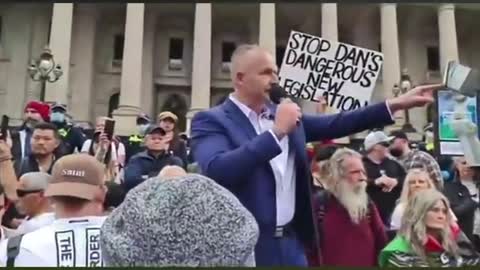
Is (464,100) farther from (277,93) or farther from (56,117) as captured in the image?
(56,117)

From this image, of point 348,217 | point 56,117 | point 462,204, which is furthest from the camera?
point 56,117

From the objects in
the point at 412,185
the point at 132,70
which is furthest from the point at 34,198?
the point at 132,70

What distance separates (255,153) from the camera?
2.61 m

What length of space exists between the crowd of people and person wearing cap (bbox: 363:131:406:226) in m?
0.01

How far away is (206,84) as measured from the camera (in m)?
35.2

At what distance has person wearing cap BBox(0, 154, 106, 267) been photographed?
2857 millimetres

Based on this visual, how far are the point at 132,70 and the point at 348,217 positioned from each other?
31264 millimetres

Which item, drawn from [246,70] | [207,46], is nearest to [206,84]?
[207,46]

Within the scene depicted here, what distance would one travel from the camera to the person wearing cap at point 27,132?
7.74 metres

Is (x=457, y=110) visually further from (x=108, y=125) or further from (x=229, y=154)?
(x=108, y=125)

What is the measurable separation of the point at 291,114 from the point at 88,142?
6660mm

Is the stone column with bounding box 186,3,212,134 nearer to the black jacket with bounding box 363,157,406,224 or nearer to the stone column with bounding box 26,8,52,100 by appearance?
the stone column with bounding box 26,8,52,100

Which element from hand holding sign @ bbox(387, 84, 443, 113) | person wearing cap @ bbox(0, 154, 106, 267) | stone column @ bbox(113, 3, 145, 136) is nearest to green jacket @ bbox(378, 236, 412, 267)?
hand holding sign @ bbox(387, 84, 443, 113)

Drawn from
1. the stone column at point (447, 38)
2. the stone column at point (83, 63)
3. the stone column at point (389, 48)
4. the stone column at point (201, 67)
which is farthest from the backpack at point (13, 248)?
the stone column at point (83, 63)
